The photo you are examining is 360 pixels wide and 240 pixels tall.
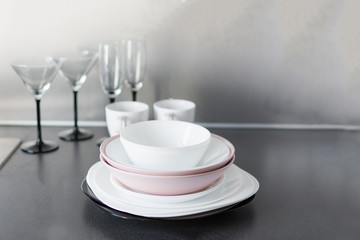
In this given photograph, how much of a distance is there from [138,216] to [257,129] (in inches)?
26.4

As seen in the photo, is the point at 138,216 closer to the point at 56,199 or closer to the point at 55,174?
the point at 56,199

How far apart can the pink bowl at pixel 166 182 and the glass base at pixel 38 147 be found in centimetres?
40

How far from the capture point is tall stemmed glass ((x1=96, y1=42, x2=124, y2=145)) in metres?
1.11

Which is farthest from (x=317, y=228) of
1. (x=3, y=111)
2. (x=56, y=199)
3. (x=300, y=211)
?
(x=3, y=111)

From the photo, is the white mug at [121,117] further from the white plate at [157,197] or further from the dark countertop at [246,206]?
the white plate at [157,197]

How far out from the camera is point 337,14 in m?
1.21

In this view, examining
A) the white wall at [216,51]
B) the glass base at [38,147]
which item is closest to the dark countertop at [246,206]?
the glass base at [38,147]

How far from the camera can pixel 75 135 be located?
1.17 metres

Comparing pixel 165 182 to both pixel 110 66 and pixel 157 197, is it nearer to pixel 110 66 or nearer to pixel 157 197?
pixel 157 197

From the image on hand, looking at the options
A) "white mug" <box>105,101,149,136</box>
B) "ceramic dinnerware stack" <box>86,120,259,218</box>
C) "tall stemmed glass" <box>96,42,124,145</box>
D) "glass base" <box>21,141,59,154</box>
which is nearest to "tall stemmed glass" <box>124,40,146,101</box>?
"tall stemmed glass" <box>96,42,124,145</box>

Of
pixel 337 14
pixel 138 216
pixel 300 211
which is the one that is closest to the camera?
pixel 138 216

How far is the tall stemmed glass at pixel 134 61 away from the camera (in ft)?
3.81

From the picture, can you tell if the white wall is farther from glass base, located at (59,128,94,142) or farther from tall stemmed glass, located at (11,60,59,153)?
tall stemmed glass, located at (11,60,59,153)

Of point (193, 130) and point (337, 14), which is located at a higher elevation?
point (337, 14)
